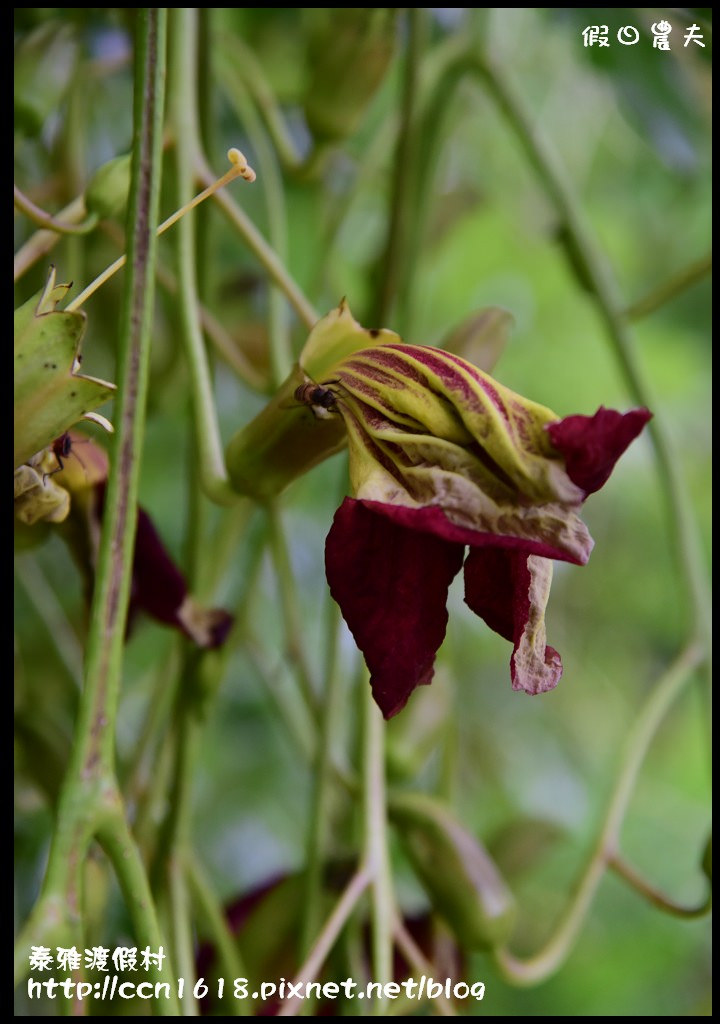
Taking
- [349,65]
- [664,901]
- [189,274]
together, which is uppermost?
[349,65]

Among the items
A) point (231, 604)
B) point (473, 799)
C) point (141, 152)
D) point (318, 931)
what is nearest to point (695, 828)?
point (473, 799)

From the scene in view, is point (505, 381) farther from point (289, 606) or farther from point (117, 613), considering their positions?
point (117, 613)

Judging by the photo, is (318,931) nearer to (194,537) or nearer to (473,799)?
(194,537)

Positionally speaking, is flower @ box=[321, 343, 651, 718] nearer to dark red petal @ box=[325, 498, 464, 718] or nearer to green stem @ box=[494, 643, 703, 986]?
dark red petal @ box=[325, 498, 464, 718]

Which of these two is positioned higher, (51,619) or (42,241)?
(42,241)

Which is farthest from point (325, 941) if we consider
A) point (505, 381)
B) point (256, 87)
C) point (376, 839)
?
point (505, 381)

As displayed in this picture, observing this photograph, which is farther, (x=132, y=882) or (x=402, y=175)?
(x=402, y=175)
